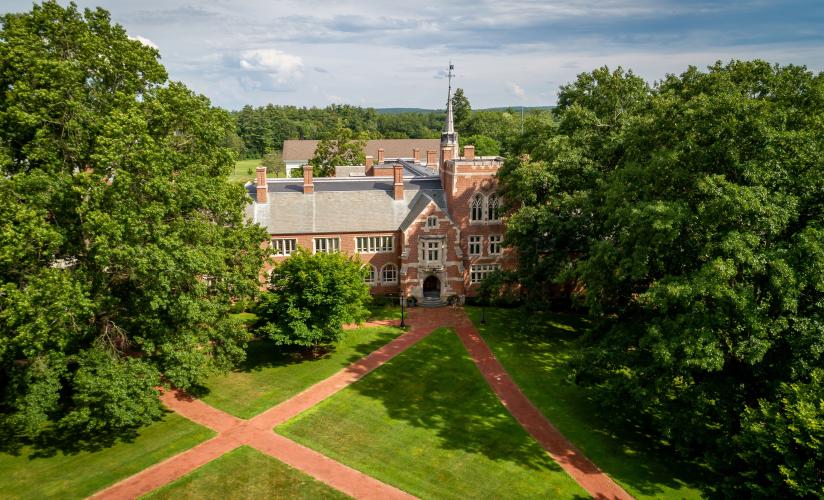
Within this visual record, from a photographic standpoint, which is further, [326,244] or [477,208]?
[477,208]

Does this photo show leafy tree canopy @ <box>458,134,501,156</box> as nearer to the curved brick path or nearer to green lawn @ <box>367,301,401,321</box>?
green lawn @ <box>367,301,401,321</box>

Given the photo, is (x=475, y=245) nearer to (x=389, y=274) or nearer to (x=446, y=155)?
(x=389, y=274)

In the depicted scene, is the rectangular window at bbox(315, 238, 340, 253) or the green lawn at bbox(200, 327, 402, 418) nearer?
the green lawn at bbox(200, 327, 402, 418)

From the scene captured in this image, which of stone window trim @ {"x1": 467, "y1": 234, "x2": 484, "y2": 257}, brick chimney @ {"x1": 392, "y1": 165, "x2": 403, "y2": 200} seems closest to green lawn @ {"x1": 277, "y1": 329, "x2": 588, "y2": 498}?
stone window trim @ {"x1": 467, "y1": 234, "x2": 484, "y2": 257}

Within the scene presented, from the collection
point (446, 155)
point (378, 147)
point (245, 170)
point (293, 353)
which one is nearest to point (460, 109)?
point (378, 147)

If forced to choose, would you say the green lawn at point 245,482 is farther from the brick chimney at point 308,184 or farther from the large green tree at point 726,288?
the brick chimney at point 308,184

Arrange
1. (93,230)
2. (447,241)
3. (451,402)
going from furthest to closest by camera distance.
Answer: (447,241)
(451,402)
(93,230)
